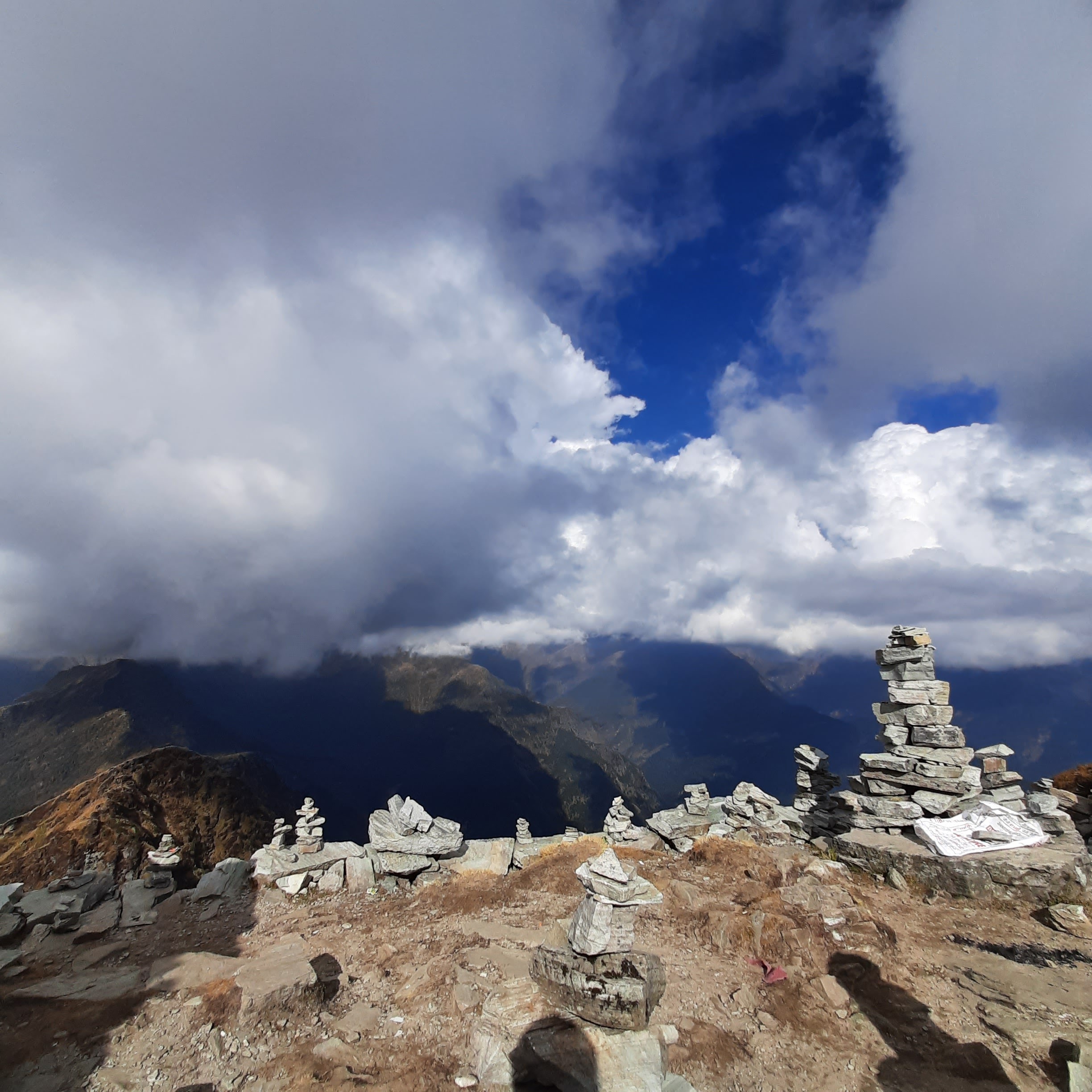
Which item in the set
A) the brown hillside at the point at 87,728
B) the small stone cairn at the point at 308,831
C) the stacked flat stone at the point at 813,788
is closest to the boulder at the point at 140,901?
the small stone cairn at the point at 308,831

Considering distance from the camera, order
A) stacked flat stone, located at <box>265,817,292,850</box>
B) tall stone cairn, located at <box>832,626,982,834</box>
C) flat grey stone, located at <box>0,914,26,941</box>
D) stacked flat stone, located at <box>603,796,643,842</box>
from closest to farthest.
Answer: flat grey stone, located at <box>0,914,26,941</box> < tall stone cairn, located at <box>832,626,982,834</box> < stacked flat stone, located at <box>265,817,292,850</box> < stacked flat stone, located at <box>603,796,643,842</box>

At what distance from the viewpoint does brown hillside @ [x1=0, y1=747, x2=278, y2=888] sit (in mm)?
30562

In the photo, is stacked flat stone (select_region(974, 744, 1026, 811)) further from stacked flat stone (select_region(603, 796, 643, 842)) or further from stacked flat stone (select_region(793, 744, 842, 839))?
stacked flat stone (select_region(603, 796, 643, 842))

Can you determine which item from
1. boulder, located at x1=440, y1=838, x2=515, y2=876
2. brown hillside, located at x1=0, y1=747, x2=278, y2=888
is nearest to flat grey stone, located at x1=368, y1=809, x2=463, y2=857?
boulder, located at x1=440, y1=838, x2=515, y2=876

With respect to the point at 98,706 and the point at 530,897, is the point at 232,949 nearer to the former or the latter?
the point at 530,897

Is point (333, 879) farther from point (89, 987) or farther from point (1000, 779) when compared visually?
point (1000, 779)

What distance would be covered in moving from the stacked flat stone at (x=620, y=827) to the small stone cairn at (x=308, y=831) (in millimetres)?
12107

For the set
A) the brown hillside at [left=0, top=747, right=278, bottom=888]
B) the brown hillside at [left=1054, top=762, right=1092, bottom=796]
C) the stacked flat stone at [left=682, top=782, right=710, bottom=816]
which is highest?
the brown hillside at [left=1054, top=762, right=1092, bottom=796]

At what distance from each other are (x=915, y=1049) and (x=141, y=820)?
167 feet

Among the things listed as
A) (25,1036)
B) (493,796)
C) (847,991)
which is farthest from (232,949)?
(493,796)

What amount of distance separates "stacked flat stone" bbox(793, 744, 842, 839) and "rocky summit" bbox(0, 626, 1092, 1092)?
81 centimetres

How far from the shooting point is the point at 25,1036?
884 centimetres

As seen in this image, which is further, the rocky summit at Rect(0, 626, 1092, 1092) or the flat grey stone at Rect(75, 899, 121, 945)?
the flat grey stone at Rect(75, 899, 121, 945)

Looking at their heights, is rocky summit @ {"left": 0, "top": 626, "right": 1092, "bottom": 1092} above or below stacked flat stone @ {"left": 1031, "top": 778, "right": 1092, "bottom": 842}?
below
